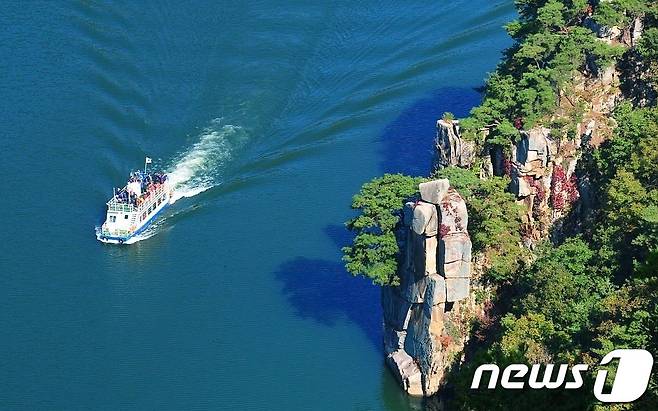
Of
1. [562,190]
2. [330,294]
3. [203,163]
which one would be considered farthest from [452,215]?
[203,163]

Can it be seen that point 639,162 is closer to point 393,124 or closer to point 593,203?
point 593,203

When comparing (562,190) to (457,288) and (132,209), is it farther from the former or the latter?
(132,209)

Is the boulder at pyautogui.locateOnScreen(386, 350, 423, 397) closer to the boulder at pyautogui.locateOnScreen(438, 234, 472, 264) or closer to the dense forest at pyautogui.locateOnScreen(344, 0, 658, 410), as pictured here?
the dense forest at pyautogui.locateOnScreen(344, 0, 658, 410)

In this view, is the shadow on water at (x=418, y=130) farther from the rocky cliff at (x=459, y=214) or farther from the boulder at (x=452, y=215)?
the boulder at (x=452, y=215)

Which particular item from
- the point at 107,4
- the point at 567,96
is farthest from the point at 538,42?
the point at 107,4

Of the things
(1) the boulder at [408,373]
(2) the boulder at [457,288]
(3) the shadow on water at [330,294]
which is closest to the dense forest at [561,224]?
(1) the boulder at [408,373]

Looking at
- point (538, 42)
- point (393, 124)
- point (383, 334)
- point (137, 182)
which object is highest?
point (538, 42)
